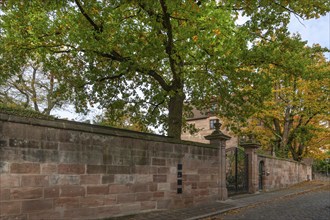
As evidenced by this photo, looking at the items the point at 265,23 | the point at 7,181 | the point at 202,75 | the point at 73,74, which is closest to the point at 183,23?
the point at 202,75

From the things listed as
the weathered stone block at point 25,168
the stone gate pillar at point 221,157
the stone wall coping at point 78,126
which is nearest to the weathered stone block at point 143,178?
the stone wall coping at point 78,126

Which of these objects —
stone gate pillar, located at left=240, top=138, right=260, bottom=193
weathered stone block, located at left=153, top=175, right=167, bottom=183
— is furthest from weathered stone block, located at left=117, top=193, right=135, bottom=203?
stone gate pillar, located at left=240, top=138, right=260, bottom=193

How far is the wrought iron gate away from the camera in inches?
681

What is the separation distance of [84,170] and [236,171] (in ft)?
33.9

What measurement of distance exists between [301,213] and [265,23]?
6710mm

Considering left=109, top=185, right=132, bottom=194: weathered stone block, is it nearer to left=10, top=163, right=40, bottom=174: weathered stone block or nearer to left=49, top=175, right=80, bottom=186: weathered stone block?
left=49, top=175, right=80, bottom=186: weathered stone block

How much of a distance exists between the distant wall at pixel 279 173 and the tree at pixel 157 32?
28.8 feet

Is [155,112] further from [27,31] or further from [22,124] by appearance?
[22,124]

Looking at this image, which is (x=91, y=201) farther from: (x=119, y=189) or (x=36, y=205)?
(x=36, y=205)

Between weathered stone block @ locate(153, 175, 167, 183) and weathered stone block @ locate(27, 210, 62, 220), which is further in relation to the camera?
weathered stone block @ locate(153, 175, 167, 183)

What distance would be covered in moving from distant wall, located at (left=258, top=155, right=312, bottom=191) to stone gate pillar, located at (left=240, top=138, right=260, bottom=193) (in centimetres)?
135

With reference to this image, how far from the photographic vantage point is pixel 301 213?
35.5 ft

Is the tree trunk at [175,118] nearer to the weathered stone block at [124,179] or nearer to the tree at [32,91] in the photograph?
the weathered stone block at [124,179]

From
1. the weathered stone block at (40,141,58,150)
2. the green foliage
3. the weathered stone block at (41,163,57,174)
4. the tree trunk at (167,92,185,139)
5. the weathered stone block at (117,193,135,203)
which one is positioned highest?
the tree trunk at (167,92,185,139)
